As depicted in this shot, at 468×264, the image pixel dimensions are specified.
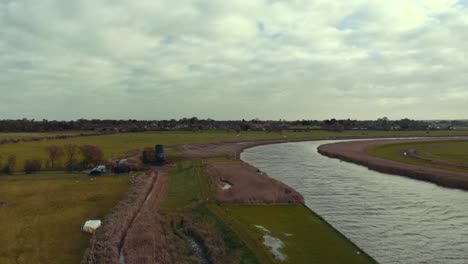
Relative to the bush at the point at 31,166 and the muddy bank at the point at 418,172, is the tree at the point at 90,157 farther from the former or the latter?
the muddy bank at the point at 418,172

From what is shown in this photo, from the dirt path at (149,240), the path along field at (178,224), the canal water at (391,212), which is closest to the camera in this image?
the dirt path at (149,240)

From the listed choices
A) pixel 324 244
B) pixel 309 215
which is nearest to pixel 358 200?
pixel 309 215

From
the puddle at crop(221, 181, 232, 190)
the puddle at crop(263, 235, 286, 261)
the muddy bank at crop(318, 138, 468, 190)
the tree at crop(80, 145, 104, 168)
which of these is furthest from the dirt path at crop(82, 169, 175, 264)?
the muddy bank at crop(318, 138, 468, 190)

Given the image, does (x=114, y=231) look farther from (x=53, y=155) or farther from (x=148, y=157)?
(x=53, y=155)

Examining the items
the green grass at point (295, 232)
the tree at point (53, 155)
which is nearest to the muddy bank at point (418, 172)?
the green grass at point (295, 232)

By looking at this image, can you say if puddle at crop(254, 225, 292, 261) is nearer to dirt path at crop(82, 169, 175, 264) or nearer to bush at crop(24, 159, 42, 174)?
dirt path at crop(82, 169, 175, 264)

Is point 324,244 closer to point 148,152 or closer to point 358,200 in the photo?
point 358,200

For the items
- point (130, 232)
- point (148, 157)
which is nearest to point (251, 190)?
point (130, 232)
